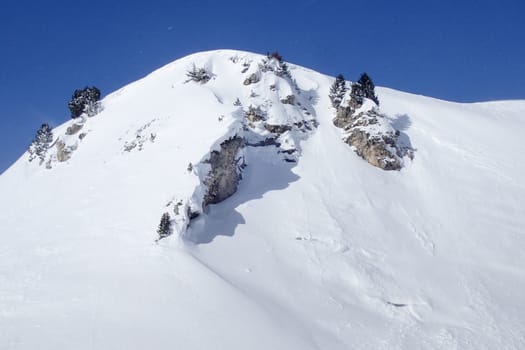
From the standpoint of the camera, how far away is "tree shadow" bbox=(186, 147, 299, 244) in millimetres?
21250

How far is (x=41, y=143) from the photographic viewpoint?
132ft

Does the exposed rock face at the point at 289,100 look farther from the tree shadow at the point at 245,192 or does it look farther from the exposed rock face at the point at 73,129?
the exposed rock face at the point at 73,129

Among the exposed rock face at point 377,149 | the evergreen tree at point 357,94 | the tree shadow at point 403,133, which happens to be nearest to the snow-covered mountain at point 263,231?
the tree shadow at point 403,133

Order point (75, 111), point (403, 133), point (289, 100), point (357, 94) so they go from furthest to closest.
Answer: point (75, 111), point (289, 100), point (357, 94), point (403, 133)

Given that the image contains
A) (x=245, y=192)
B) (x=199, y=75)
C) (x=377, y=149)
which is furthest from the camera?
(x=199, y=75)

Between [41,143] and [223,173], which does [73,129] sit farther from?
[223,173]

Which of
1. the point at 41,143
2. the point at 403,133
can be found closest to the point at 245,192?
the point at 403,133

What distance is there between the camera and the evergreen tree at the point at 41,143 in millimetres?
39094

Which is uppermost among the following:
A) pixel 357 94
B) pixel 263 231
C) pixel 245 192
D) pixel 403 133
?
pixel 357 94

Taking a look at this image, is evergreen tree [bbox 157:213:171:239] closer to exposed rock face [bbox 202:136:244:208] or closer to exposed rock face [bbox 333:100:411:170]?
exposed rock face [bbox 202:136:244:208]

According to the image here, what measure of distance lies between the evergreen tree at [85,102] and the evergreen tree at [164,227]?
1089 inches

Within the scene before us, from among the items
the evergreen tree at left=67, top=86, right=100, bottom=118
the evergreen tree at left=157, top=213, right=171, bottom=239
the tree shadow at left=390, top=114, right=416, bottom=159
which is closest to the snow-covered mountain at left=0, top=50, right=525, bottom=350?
the tree shadow at left=390, top=114, right=416, bottom=159

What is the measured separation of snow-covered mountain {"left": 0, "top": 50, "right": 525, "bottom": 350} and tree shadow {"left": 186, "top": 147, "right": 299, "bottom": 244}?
0.13 m

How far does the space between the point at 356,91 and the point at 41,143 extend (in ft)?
106
